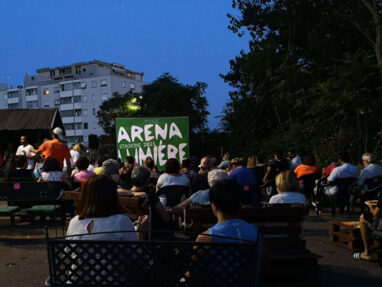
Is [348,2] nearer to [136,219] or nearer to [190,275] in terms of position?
[136,219]

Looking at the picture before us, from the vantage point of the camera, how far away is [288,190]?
6117 mm

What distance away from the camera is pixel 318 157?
1616 cm

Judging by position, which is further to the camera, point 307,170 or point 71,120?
point 71,120

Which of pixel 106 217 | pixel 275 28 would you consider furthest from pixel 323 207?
pixel 275 28

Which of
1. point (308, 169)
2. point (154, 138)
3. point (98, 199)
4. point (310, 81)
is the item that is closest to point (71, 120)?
point (310, 81)

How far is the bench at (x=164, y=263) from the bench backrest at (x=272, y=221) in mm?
2256

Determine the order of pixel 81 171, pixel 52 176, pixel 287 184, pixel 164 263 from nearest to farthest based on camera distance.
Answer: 1. pixel 164 263
2. pixel 287 184
3. pixel 52 176
4. pixel 81 171

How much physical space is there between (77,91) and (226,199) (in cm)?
10983

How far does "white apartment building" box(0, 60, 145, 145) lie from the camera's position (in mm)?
105562

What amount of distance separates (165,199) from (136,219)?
91.1 inches

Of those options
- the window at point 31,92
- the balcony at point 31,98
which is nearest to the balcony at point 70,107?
the balcony at point 31,98

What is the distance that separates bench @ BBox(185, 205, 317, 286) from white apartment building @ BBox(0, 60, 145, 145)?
99.6 metres

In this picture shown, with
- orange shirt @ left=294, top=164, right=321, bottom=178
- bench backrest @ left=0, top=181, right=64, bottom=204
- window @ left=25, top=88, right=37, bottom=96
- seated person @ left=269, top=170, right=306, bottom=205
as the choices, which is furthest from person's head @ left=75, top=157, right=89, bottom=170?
window @ left=25, top=88, right=37, bottom=96

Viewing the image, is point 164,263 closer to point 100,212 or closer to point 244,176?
point 100,212
